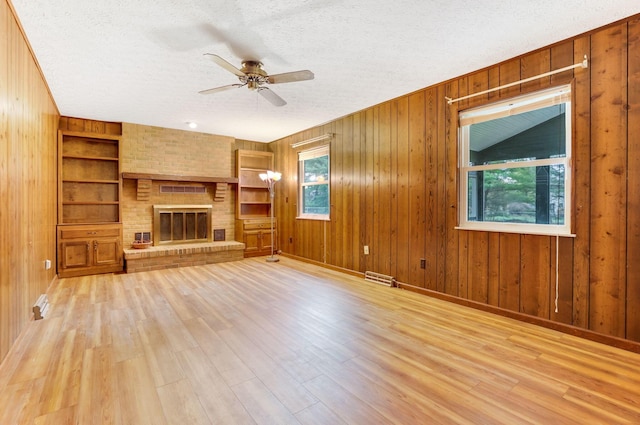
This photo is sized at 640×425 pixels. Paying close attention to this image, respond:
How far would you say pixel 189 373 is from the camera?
203 centimetres

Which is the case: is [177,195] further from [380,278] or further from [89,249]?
[380,278]

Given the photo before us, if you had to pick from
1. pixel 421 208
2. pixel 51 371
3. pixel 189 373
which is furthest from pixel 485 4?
pixel 51 371

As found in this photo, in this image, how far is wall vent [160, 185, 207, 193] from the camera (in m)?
5.75

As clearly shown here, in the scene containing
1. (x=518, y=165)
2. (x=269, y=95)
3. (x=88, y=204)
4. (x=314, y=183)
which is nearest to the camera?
(x=518, y=165)

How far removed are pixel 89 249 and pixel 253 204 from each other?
10.0 ft

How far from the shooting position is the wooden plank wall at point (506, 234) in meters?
2.40

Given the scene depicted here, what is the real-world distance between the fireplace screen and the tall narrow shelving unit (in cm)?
67

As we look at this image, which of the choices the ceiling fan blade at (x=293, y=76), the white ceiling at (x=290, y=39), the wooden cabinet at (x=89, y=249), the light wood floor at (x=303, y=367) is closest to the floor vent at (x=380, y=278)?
the light wood floor at (x=303, y=367)

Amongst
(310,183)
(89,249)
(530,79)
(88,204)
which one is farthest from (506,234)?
(88,204)

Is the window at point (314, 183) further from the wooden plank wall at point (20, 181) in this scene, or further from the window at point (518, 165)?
the wooden plank wall at point (20, 181)

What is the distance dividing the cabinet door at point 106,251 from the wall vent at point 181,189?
48.0 inches

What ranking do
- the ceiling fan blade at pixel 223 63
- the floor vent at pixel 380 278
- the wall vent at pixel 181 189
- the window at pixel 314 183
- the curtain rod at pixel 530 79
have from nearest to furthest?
1. the ceiling fan blade at pixel 223 63
2. the curtain rod at pixel 530 79
3. the floor vent at pixel 380 278
4. the window at pixel 314 183
5. the wall vent at pixel 181 189

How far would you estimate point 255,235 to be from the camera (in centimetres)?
641

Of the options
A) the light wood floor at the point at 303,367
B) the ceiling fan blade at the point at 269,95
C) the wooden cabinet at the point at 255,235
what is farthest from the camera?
the wooden cabinet at the point at 255,235
